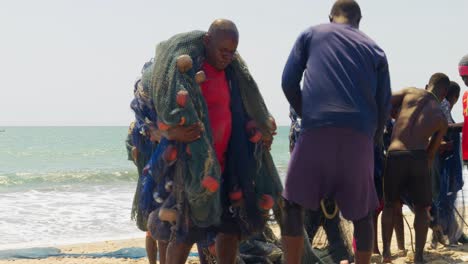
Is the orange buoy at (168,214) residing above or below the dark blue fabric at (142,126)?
below

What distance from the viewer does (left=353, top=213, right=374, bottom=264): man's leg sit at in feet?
13.2

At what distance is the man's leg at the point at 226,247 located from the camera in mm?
4258

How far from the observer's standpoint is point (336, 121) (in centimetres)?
383

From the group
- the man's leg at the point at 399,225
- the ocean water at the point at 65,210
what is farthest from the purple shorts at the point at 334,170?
the ocean water at the point at 65,210

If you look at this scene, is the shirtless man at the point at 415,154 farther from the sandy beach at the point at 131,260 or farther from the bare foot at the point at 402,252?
the bare foot at the point at 402,252

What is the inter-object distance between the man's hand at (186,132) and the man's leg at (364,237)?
3.50ft

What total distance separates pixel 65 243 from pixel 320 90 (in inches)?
241

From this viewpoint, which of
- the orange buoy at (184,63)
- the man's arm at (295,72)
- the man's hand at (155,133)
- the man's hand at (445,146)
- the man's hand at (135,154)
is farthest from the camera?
the man's hand at (445,146)

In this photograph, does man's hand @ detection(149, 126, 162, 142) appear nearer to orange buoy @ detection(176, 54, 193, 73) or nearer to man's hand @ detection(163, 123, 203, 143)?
man's hand @ detection(163, 123, 203, 143)

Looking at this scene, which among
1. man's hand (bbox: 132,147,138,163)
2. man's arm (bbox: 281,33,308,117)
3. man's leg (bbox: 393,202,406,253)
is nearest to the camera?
man's arm (bbox: 281,33,308,117)

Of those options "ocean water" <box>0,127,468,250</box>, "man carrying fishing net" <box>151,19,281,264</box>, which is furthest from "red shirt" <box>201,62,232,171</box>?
"ocean water" <box>0,127,468,250</box>

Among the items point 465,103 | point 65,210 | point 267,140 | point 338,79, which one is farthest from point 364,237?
point 65,210

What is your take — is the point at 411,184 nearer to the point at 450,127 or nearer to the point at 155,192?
the point at 450,127

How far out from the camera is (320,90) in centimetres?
390
